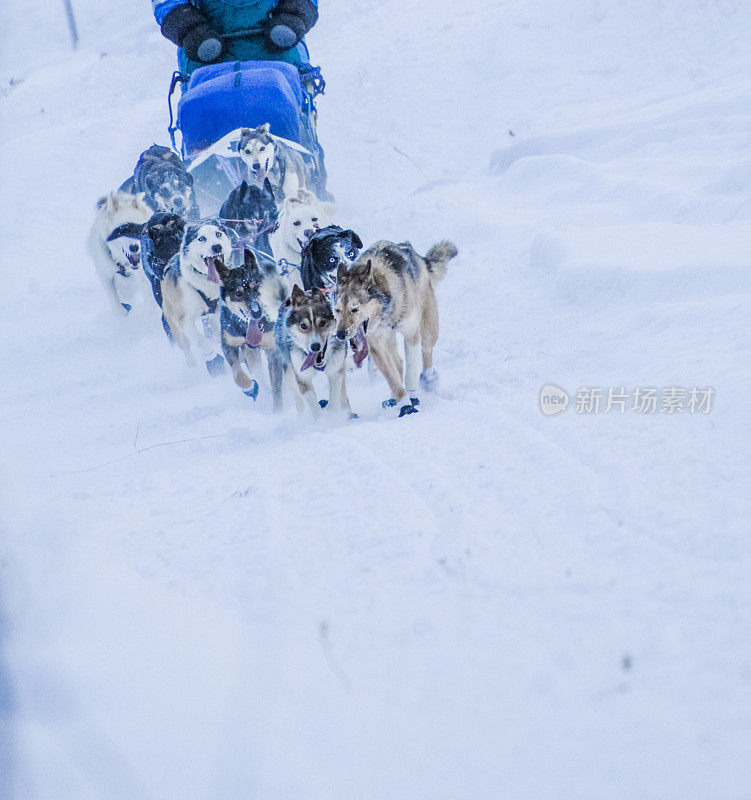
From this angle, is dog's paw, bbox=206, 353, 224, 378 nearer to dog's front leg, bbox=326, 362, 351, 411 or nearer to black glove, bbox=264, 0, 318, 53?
dog's front leg, bbox=326, 362, 351, 411

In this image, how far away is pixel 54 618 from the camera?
6.16ft

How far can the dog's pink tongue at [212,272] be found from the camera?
4055 mm

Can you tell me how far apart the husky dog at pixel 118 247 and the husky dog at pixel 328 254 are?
1.92m

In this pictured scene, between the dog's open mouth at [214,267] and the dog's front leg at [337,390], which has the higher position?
the dog's open mouth at [214,267]

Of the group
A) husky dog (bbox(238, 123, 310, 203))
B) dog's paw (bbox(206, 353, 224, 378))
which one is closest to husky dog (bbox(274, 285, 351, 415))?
dog's paw (bbox(206, 353, 224, 378))

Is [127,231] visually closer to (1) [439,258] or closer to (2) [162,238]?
(2) [162,238]

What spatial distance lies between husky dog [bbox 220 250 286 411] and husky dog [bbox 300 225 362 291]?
244 mm

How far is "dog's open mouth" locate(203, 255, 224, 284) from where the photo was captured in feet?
12.9

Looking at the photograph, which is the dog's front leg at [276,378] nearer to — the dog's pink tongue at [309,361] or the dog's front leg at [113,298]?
the dog's pink tongue at [309,361]

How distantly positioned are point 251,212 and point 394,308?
7.27ft

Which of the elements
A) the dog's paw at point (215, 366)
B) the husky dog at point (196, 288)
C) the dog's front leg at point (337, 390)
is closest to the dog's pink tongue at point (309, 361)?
the dog's front leg at point (337, 390)

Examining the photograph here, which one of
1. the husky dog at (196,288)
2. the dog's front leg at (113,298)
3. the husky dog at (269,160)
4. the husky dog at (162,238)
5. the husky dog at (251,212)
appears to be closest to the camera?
the husky dog at (196,288)

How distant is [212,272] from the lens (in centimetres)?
420

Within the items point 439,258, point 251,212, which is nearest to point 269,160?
point 251,212
